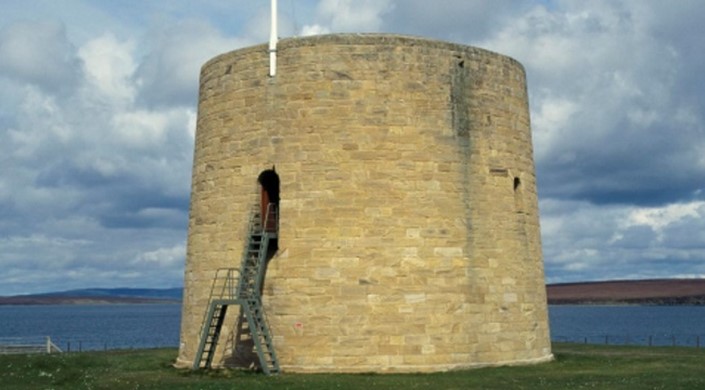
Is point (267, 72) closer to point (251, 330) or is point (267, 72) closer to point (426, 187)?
point (426, 187)

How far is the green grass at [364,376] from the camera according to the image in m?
16.9

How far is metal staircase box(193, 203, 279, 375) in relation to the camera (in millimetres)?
18531

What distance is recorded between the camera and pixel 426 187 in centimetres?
1927

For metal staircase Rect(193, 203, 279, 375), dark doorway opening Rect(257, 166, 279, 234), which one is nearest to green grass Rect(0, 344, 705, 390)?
metal staircase Rect(193, 203, 279, 375)

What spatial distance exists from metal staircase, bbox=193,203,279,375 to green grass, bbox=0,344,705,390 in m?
0.57

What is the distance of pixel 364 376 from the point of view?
→ 58.9 feet

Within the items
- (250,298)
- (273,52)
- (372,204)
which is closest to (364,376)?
(250,298)

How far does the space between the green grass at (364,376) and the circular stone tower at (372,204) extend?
0.87 meters

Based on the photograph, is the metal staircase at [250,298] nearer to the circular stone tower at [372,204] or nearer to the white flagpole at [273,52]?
the circular stone tower at [372,204]

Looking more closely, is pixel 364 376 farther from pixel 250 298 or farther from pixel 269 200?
pixel 269 200

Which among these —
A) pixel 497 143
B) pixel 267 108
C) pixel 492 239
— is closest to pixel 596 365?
pixel 492 239

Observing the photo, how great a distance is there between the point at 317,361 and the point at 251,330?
5.03ft

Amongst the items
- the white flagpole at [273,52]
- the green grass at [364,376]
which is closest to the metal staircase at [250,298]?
the green grass at [364,376]

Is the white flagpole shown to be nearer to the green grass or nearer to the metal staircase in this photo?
the metal staircase
